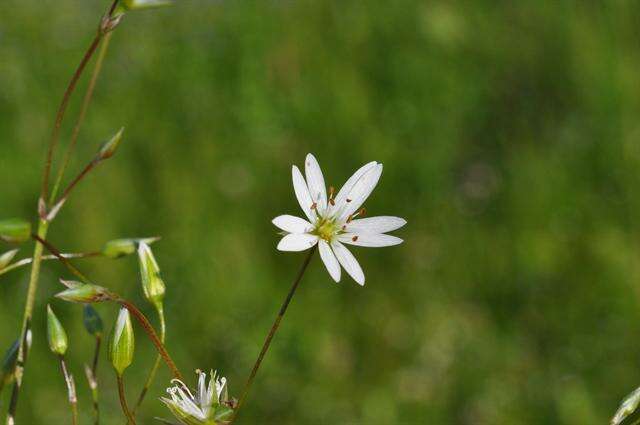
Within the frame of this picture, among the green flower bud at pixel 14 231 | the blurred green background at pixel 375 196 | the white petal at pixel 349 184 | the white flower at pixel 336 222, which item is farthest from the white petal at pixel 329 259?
the blurred green background at pixel 375 196

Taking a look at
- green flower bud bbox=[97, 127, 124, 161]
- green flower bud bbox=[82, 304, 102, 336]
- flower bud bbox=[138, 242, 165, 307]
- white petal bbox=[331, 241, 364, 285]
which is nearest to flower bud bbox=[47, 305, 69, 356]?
green flower bud bbox=[82, 304, 102, 336]

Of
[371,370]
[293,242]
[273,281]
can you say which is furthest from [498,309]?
[293,242]

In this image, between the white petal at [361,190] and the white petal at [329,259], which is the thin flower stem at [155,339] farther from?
the white petal at [361,190]

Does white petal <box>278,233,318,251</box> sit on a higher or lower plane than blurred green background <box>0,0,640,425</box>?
lower

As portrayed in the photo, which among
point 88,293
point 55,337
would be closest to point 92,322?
point 55,337

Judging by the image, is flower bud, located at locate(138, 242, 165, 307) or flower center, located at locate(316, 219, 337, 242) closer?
flower bud, located at locate(138, 242, 165, 307)

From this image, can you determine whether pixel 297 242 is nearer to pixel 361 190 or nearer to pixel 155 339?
pixel 361 190

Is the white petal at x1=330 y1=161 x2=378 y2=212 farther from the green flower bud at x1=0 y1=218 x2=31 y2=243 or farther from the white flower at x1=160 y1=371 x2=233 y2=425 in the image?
the green flower bud at x1=0 y1=218 x2=31 y2=243
